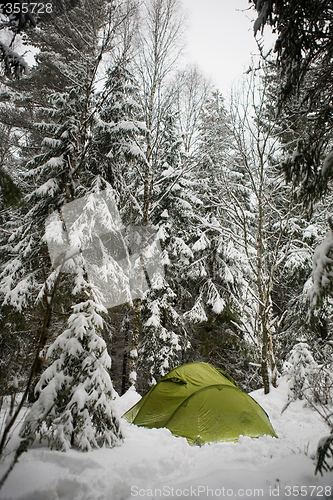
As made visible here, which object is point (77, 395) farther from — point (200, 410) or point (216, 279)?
point (216, 279)

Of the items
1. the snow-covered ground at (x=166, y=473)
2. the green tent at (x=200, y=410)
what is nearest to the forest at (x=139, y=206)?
the snow-covered ground at (x=166, y=473)

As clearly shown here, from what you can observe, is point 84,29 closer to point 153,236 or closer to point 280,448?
point 153,236

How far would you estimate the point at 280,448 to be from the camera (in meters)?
3.81

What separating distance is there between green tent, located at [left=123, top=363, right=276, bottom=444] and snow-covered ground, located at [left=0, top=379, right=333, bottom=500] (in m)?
0.43

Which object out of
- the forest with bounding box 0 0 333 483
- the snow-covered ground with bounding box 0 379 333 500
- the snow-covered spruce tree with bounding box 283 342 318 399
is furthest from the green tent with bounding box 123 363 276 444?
the snow-covered spruce tree with bounding box 283 342 318 399

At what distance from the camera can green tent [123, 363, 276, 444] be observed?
4.38 meters

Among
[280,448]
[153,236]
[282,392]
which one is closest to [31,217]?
[153,236]

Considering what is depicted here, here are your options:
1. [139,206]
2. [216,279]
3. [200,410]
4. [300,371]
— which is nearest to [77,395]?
[200,410]

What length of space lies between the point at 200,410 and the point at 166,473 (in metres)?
1.68

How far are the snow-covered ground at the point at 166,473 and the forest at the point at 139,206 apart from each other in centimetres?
44

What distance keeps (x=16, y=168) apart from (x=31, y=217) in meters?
5.05

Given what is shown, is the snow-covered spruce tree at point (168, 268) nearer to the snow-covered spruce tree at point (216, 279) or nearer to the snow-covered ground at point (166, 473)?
the snow-covered spruce tree at point (216, 279)

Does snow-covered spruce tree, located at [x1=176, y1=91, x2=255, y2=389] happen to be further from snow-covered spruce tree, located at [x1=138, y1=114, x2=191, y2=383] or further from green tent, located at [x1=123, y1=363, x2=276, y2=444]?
green tent, located at [x1=123, y1=363, x2=276, y2=444]

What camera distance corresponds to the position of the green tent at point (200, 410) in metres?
4.38
